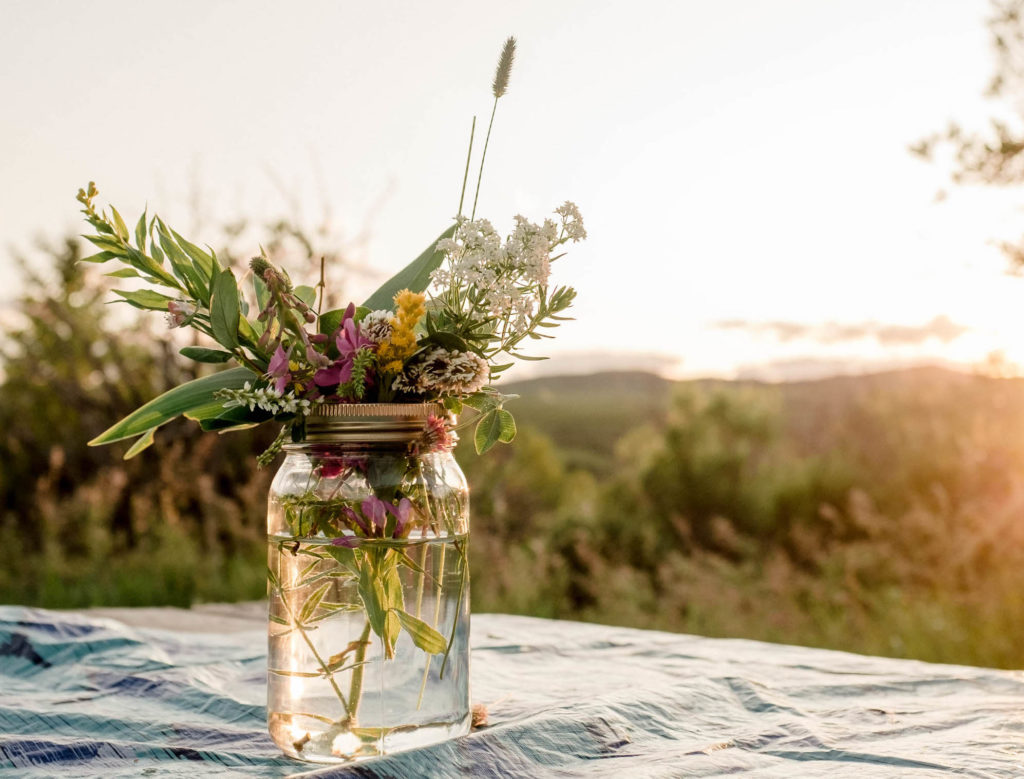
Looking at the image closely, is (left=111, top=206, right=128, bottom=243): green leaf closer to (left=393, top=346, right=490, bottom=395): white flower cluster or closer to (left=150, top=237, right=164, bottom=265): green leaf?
(left=150, top=237, right=164, bottom=265): green leaf

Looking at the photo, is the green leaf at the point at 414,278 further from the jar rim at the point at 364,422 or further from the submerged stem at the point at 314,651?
the submerged stem at the point at 314,651

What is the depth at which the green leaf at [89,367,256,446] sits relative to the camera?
119 cm

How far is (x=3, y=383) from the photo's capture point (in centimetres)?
681

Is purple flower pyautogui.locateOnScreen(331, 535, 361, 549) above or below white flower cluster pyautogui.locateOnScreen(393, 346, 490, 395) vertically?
below

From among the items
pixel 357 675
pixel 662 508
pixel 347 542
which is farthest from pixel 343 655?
pixel 662 508

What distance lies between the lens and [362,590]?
1132mm

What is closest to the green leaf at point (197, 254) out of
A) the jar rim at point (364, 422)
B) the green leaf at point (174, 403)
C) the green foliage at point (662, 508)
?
the green leaf at point (174, 403)

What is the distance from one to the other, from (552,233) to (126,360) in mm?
5813

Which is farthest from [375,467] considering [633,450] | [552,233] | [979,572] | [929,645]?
[633,450]

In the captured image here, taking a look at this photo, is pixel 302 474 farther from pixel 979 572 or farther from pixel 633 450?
pixel 633 450

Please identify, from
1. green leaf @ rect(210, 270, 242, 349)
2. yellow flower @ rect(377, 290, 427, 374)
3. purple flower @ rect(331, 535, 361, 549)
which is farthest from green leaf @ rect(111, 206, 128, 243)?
purple flower @ rect(331, 535, 361, 549)

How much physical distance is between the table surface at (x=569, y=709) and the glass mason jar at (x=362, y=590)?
7cm

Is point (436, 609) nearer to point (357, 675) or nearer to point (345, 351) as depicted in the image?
point (357, 675)

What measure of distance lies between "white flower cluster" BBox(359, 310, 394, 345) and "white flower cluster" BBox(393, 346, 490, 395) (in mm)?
49
